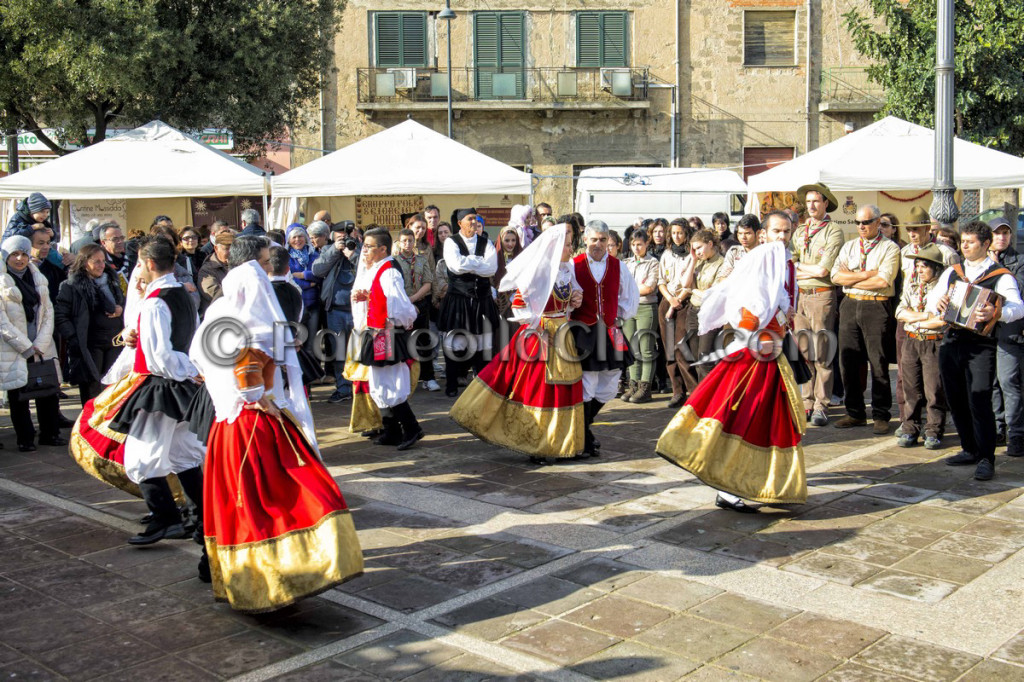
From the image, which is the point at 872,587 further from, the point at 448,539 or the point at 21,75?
the point at 21,75

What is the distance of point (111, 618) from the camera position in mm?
5039

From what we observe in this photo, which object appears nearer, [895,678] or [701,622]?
[895,678]

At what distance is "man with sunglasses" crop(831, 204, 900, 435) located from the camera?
8641 millimetres

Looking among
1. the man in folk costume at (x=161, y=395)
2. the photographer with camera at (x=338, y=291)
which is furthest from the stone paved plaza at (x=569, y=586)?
the photographer with camera at (x=338, y=291)

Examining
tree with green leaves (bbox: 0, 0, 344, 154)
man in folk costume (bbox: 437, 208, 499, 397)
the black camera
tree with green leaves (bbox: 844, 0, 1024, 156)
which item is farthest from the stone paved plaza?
tree with green leaves (bbox: 844, 0, 1024, 156)

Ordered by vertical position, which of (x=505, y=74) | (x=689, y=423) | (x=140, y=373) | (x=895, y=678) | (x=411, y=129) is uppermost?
(x=505, y=74)

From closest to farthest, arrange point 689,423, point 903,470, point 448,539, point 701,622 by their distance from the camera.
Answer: point 701,622, point 448,539, point 689,423, point 903,470

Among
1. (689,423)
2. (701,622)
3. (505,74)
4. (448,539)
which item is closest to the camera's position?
(701,622)

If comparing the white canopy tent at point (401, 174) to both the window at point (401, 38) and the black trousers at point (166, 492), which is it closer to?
the black trousers at point (166, 492)

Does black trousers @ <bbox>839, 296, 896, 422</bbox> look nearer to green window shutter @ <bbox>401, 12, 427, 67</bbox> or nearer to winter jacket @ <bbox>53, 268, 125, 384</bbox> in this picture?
winter jacket @ <bbox>53, 268, 125, 384</bbox>

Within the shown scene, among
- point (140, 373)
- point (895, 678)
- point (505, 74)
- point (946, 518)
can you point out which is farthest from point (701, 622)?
point (505, 74)

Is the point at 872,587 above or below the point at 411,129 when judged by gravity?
below

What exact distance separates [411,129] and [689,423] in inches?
314

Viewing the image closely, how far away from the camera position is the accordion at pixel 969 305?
23.3 feet
